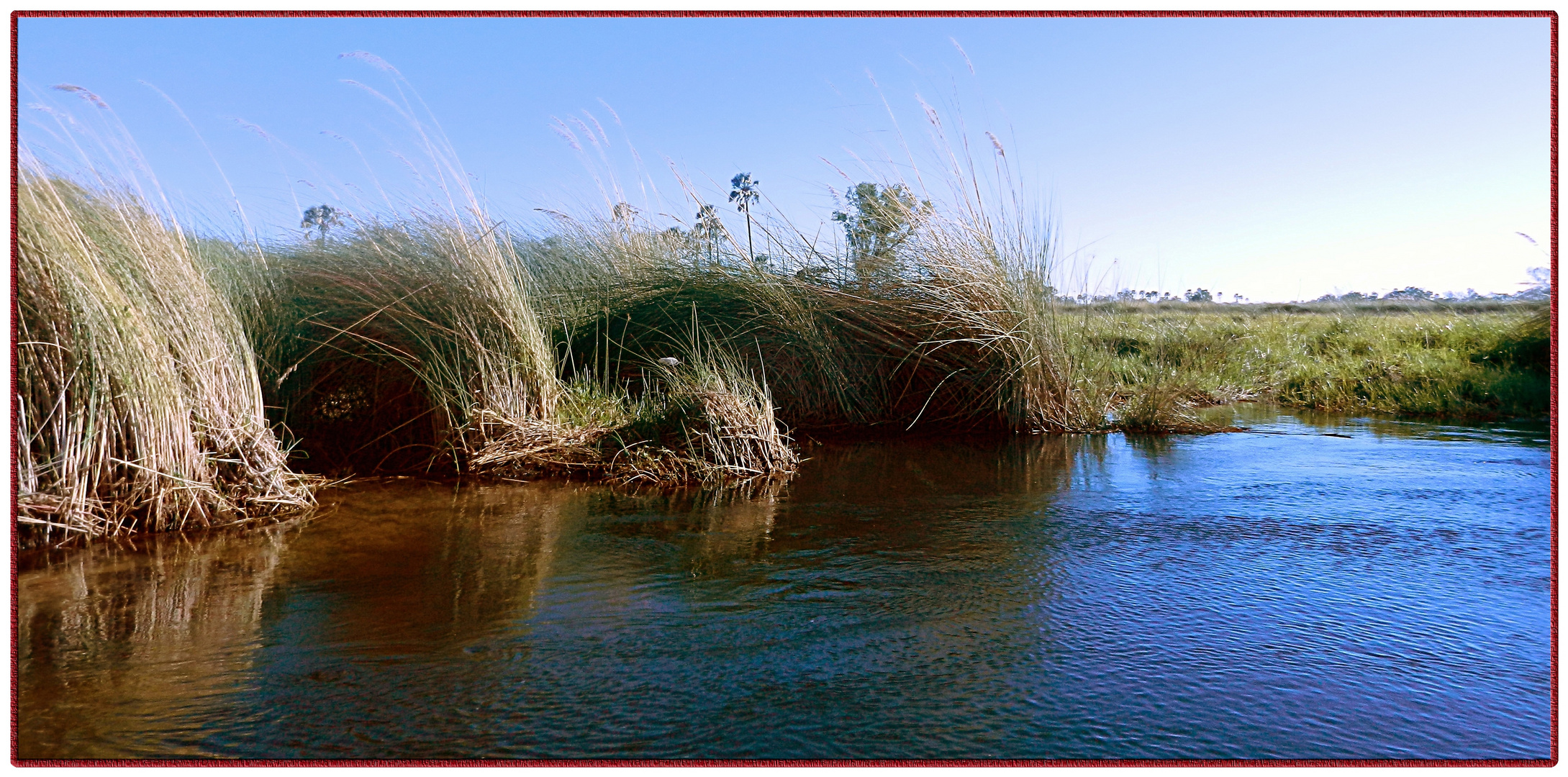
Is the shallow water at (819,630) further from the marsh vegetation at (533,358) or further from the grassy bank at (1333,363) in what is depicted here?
the grassy bank at (1333,363)

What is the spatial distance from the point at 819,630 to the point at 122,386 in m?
2.49

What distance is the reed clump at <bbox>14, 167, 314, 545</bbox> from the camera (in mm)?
3055

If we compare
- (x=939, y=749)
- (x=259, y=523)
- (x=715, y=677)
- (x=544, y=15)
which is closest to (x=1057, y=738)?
(x=939, y=749)

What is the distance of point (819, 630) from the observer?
7.75 feet

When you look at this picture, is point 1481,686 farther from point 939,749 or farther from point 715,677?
point 715,677

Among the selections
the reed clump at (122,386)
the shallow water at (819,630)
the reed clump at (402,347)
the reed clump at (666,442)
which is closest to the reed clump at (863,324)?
the reed clump at (402,347)

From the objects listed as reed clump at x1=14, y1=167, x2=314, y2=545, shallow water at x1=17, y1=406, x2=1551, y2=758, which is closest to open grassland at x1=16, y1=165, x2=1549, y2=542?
reed clump at x1=14, y1=167, x2=314, y2=545

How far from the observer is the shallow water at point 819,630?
1.83m

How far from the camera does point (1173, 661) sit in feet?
7.03

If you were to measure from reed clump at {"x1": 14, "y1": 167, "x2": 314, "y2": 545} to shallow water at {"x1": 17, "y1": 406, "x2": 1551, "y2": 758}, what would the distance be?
234mm

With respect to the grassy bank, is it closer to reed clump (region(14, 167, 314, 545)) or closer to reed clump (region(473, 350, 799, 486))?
reed clump (region(473, 350, 799, 486))

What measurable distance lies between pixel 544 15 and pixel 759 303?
9.61 feet

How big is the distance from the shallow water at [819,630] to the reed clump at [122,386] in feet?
0.77

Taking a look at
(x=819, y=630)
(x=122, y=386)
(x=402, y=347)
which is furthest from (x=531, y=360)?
(x=819, y=630)
